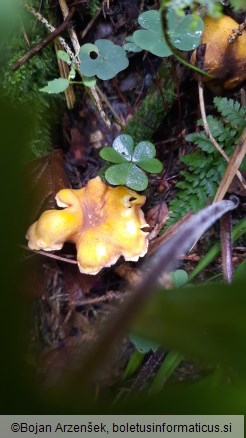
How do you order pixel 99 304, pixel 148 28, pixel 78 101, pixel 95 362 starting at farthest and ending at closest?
pixel 78 101, pixel 99 304, pixel 148 28, pixel 95 362

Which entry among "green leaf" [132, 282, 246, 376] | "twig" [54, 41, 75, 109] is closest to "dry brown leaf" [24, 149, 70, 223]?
"twig" [54, 41, 75, 109]

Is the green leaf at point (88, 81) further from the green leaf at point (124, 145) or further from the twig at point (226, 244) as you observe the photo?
the twig at point (226, 244)

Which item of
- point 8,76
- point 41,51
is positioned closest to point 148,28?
point 41,51

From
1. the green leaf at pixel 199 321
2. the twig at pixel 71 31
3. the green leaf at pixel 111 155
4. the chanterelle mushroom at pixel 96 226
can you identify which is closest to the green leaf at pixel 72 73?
the twig at pixel 71 31

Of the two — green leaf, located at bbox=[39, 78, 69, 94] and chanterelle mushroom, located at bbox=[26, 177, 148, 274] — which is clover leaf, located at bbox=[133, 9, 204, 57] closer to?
green leaf, located at bbox=[39, 78, 69, 94]

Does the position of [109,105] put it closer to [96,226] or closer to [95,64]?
[95,64]

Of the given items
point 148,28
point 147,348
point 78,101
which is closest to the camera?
point 147,348

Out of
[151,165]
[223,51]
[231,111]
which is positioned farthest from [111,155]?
[223,51]

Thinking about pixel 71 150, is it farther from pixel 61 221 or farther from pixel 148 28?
pixel 148 28
